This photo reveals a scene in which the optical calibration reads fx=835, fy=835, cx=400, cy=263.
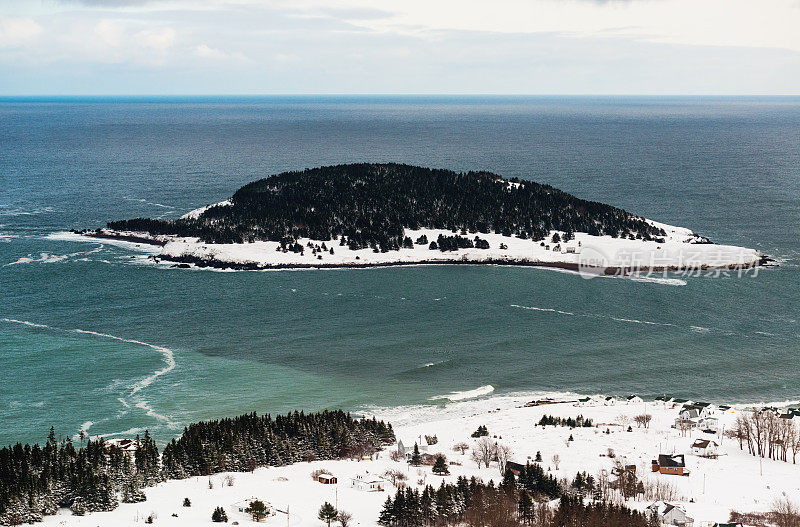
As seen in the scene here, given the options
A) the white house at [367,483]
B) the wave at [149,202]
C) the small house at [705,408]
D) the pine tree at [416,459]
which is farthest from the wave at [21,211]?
the small house at [705,408]

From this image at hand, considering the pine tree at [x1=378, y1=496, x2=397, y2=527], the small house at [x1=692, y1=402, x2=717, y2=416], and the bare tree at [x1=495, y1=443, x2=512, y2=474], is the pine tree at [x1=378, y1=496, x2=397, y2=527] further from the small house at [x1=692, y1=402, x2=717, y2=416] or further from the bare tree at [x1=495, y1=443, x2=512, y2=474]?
the small house at [x1=692, y1=402, x2=717, y2=416]

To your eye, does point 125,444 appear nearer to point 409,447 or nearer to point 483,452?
point 409,447

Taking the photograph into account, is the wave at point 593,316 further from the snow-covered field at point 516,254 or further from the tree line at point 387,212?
the tree line at point 387,212

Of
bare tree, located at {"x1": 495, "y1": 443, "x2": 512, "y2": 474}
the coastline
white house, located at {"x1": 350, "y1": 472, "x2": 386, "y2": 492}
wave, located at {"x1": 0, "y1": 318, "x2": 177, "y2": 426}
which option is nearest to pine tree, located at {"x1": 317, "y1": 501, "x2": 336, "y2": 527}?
white house, located at {"x1": 350, "y1": 472, "x2": 386, "y2": 492}

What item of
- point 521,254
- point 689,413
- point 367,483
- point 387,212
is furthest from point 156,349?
point 387,212

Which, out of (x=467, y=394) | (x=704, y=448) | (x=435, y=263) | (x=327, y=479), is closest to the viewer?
(x=327, y=479)
